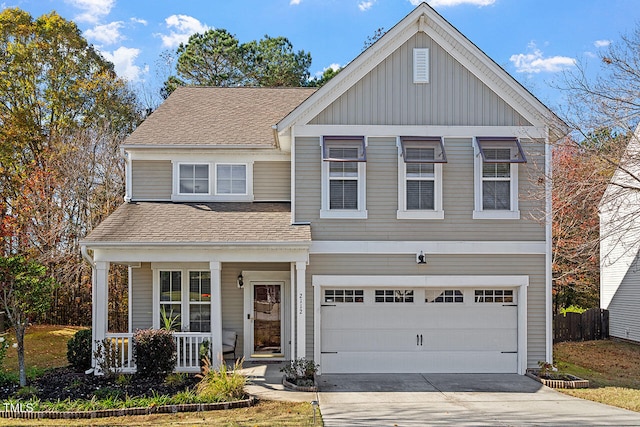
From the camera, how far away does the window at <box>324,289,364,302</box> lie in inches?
591

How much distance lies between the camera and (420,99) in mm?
15023

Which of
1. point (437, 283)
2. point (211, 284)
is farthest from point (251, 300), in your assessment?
point (437, 283)

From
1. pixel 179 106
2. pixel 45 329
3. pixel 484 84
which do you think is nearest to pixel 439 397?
pixel 484 84

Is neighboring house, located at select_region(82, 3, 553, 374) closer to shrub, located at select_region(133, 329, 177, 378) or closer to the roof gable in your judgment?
the roof gable

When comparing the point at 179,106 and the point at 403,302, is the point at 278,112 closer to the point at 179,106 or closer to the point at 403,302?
the point at 179,106

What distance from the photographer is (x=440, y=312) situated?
1505 cm

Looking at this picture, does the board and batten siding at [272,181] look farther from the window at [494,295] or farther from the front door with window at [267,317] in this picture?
the window at [494,295]

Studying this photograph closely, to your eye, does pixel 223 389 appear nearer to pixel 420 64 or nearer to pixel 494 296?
pixel 494 296

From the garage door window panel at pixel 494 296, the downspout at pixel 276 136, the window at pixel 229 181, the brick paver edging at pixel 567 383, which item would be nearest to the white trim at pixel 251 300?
the window at pixel 229 181

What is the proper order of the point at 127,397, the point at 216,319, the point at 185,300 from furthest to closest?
1. the point at 185,300
2. the point at 216,319
3. the point at 127,397

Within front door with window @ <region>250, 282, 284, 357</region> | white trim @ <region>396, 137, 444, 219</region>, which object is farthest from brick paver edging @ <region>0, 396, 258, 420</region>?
white trim @ <region>396, 137, 444, 219</region>

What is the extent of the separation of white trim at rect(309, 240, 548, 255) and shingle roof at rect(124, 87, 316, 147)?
3.47 m

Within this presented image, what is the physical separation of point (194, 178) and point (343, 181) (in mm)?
4186

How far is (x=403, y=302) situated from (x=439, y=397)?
3.17 metres
